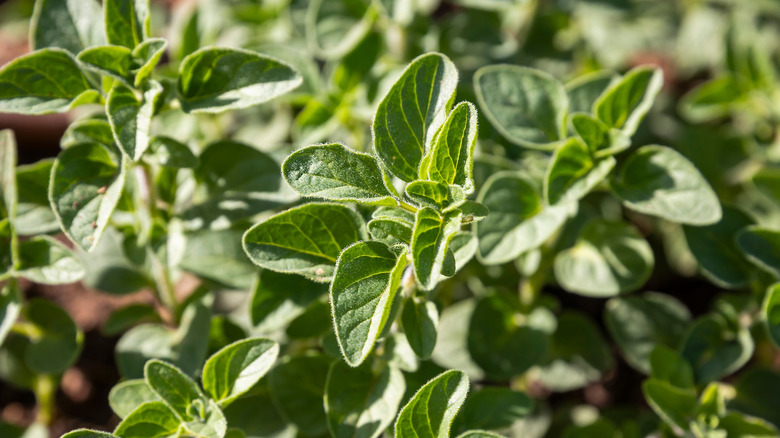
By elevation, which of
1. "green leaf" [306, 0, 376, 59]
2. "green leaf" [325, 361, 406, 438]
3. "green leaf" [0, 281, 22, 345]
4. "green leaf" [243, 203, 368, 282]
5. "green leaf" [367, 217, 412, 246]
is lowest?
"green leaf" [325, 361, 406, 438]

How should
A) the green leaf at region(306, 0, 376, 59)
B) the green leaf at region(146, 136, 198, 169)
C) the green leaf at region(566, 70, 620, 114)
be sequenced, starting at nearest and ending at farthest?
the green leaf at region(146, 136, 198, 169)
the green leaf at region(566, 70, 620, 114)
the green leaf at region(306, 0, 376, 59)

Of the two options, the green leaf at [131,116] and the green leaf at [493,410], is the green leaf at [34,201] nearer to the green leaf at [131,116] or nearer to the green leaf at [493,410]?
the green leaf at [131,116]

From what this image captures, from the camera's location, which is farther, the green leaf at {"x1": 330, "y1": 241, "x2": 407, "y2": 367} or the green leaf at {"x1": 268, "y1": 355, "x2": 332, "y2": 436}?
the green leaf at {"x1": 268, "y1": 355, "x2": 332, "y2": 436}

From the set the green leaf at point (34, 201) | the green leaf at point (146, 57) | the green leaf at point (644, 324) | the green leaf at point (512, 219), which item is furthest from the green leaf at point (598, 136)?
Result: the green leaf at point (34, 201)

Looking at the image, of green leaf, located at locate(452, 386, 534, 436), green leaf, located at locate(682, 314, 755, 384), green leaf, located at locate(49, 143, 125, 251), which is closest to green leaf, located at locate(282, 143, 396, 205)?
green leaf, located at locate(49, 143, 125, 251)

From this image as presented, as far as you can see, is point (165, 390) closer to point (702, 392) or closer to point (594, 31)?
point (702, 392)

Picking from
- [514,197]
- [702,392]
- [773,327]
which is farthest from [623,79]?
[702,392]

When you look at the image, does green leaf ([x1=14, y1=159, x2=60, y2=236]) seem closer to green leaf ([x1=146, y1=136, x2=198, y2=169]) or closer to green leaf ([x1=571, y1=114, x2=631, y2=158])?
green leaf ([x1=146, y1=136, x2=198, y2=169])
